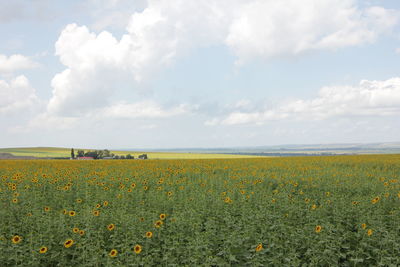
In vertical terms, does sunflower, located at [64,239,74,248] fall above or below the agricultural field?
above

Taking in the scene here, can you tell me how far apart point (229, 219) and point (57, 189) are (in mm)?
8404

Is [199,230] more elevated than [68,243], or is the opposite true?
[68,243]

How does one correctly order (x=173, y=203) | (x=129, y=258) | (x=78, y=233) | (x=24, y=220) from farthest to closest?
(x=173, y=203)
(x=24, y=220)
(x=78, y=233)
(x=129, y=258)

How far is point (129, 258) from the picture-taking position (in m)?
5.90

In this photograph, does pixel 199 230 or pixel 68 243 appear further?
pixel 199 230

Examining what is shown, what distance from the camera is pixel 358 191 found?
13.4m

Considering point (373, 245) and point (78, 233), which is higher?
point (78, 233)

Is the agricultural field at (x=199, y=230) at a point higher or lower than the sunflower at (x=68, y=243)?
lower

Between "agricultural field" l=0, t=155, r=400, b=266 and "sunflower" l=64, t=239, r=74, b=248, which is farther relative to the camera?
"agricultural field" l=0, t=155, r=400, b=266

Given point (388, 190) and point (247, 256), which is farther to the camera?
point (388, 190)

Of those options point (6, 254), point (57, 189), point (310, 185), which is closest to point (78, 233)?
point (6, 254)

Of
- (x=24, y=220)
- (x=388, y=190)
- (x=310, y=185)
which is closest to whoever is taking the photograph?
(x=24, y=220)

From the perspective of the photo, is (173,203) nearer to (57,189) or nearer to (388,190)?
(57,189)

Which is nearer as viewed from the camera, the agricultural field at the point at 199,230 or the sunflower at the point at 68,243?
the sunflower at the point at 68,243
